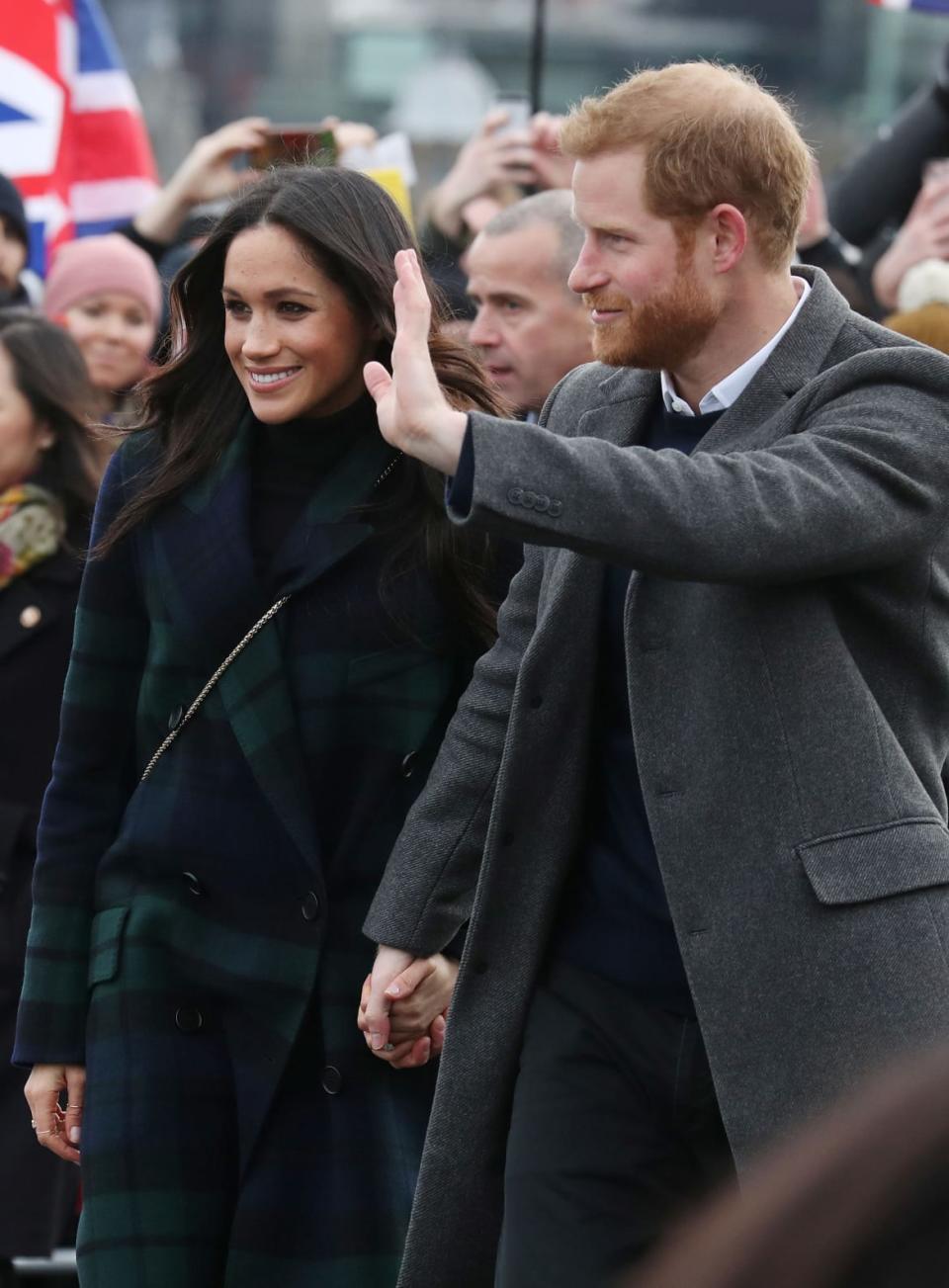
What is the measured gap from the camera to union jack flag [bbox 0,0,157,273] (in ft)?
26.4

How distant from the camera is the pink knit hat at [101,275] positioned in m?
7.11

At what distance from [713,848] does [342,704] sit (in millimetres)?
945

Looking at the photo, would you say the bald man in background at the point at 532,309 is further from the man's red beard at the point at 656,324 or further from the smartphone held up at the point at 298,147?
the man's red beard at the point at 656,324

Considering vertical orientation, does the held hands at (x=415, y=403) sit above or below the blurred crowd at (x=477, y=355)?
above

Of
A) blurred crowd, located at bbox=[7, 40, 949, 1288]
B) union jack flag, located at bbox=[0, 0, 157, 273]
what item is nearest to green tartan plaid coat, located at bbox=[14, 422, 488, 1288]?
blurred crowd, located at bbox=[7, 40, 949, 1288]

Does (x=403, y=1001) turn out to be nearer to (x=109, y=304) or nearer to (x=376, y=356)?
(x=376, y=356)

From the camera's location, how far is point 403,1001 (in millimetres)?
3438

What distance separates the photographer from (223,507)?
3727mm

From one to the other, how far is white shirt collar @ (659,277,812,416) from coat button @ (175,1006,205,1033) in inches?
48.8

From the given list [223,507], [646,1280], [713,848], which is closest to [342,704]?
[223,507]

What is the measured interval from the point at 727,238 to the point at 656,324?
5.4 inches

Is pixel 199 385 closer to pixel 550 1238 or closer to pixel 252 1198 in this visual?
pixel 252 1198

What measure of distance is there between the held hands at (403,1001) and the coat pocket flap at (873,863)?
2.65 ft

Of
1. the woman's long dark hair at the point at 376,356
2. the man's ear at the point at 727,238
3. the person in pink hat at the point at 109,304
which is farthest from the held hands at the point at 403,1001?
the person in pink hat at the point at 109,304
